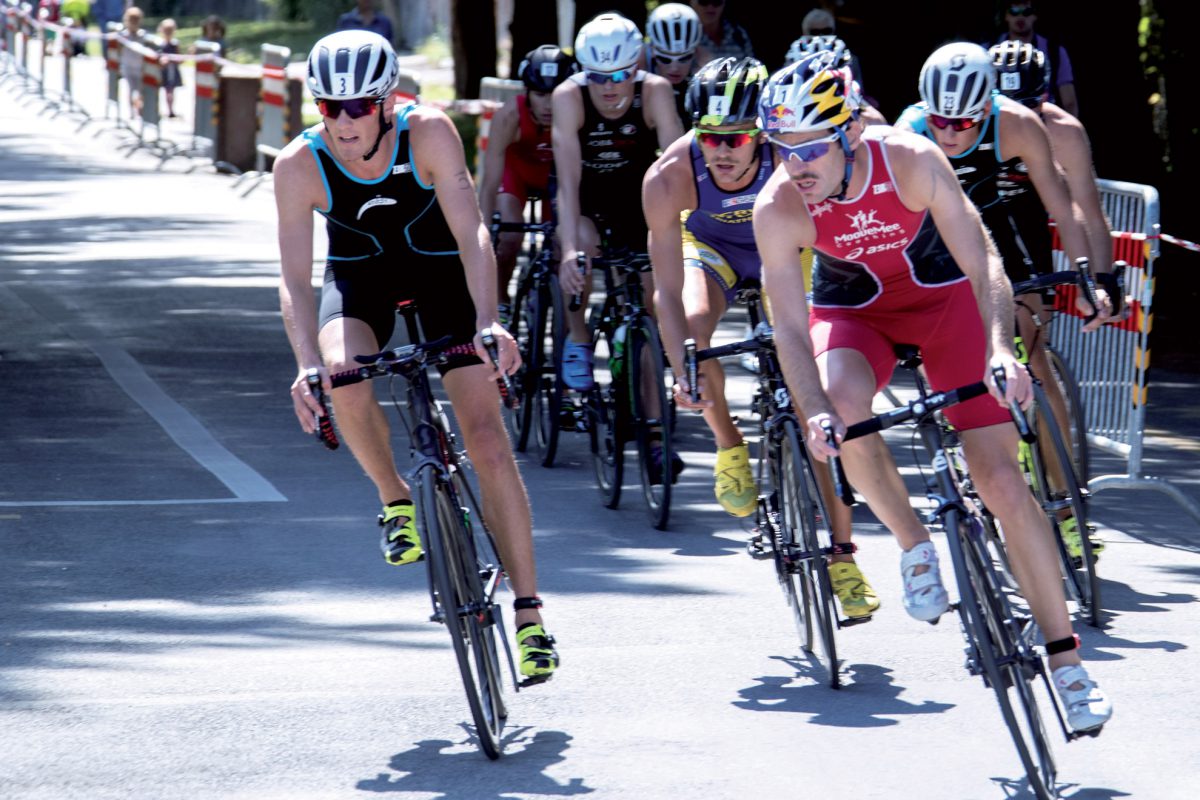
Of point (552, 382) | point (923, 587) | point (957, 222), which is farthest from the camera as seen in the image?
point (552, 382)

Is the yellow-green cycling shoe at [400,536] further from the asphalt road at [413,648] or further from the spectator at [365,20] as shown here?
the spectator at [365,20]

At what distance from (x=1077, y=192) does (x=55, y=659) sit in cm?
416

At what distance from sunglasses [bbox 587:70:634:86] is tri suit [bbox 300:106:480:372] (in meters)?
3.18

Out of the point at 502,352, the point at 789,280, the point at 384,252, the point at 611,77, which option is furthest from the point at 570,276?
the point at 789,280

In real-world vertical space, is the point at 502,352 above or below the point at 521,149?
below

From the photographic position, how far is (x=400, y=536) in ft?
19.9

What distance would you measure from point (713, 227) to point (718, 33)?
25.8ft

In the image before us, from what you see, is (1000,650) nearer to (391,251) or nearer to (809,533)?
(809,533)

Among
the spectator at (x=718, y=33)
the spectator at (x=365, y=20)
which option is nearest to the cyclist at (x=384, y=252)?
the spectator at (x=718, y=33)

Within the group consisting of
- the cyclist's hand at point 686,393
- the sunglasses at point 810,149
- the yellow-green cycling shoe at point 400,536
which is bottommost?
the yellow-green cycling shoe at point 400,536

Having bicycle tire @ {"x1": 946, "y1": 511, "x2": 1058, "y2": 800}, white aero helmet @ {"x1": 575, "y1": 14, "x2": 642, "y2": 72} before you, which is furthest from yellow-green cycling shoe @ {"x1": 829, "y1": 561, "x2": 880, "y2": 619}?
white aero helmet @ {"x1": 575, "y1": 14, "x2": 642, "y2": 72}

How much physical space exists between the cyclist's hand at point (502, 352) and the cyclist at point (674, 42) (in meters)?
4.49

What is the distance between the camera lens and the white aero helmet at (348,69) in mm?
5938

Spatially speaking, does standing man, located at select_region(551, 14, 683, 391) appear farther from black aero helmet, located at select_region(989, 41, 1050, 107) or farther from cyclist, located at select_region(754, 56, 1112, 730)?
cyclist, located at select_region(754, 56, 1112, 730)
